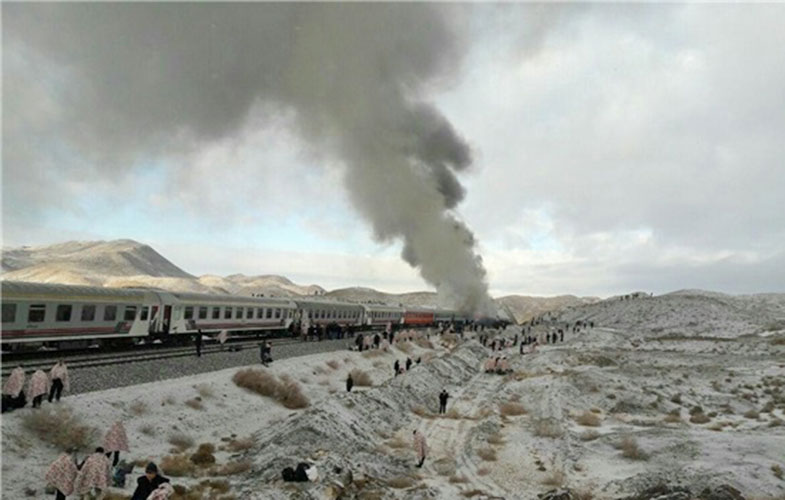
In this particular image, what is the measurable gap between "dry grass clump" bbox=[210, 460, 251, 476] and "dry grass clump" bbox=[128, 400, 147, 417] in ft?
11.2

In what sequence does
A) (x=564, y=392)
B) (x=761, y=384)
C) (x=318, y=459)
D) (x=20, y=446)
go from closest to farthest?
1. (x=20, y=446)
2. (x=318, y=459)
3. (x=564, y=392)
4. (x=761, y=384)

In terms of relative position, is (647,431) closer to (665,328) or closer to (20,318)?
(20,318)

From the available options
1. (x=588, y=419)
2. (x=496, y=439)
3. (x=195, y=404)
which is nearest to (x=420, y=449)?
(x=496, y=439)

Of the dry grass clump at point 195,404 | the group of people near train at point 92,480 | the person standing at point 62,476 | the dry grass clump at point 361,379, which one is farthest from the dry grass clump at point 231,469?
the dry grass clump at point 361,379

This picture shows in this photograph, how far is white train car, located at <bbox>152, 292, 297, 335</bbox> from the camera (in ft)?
92.4

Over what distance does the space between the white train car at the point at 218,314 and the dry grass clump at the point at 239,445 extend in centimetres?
1317

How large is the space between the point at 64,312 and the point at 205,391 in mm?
8059

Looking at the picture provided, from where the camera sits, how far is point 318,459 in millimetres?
14000

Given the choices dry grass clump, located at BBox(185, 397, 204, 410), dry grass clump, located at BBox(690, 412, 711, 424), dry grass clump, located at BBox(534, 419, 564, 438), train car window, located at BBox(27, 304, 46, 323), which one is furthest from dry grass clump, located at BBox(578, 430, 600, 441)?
train car window, located at BBox(27, 304, 46, 323)

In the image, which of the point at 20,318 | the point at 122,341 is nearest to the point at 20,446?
the point at 20,318

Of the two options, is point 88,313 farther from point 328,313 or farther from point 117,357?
point 328,313

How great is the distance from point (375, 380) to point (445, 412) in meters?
6.37

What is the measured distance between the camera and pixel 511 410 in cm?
2514

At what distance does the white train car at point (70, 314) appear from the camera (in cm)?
1948
